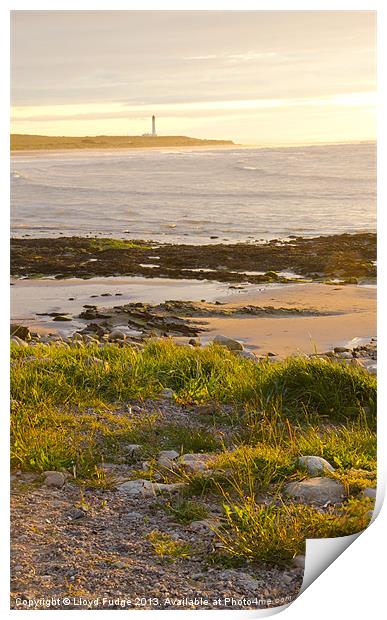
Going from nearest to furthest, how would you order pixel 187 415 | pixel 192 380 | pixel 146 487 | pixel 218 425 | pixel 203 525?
pixel 203 525 < pixel 146 487 < pixel 218 425 < pixel 187 415 < pixel 192 380

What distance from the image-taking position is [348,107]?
4359 millimetres

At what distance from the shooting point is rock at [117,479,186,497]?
378 centimetres

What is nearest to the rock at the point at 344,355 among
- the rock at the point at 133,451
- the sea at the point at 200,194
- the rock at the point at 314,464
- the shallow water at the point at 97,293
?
the shallow water at the point at 97,293

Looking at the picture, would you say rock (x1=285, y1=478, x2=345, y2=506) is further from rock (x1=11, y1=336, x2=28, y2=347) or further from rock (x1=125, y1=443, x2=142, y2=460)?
rock (x1=11, y1=336, x2=28, y2=347)

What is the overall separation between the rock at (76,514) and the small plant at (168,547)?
32 cm

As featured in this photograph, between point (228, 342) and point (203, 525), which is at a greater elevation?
point (228, 342)

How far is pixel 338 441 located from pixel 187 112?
1688mm

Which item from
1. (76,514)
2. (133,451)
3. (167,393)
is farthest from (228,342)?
(76,514)

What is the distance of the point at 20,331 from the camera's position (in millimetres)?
4668

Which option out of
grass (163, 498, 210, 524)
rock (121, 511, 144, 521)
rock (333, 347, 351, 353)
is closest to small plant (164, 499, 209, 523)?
grass (163, 498, 210, 524)

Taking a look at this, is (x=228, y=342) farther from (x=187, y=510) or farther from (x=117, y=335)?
(x=187, y=510)

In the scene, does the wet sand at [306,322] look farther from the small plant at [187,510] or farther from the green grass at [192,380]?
the small plant at [187,510]

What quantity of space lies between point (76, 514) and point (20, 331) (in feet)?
4.14

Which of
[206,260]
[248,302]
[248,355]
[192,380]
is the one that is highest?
[206,260]
